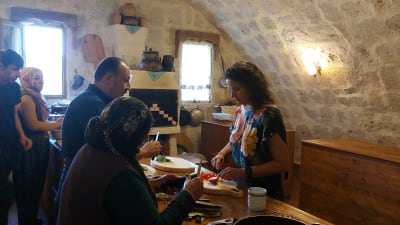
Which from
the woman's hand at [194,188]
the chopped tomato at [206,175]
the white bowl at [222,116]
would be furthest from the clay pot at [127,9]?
the woman's hand at [194,188]

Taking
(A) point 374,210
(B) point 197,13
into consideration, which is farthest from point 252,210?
(B) point 197,13

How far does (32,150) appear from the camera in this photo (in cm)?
292

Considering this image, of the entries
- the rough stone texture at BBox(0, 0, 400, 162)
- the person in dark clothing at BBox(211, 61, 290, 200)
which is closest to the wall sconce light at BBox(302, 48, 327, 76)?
the rough stone texture at BBox(0, 0, 400, 162)

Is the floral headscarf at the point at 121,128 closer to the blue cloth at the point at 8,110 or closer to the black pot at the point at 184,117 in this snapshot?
the blue cloth at the point at 8,110

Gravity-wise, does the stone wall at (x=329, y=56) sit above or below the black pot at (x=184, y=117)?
above

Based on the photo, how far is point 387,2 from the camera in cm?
291

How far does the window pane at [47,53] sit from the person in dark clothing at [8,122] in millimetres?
1303

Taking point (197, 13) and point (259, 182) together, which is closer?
point (259, 182)

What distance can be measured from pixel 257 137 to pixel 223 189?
329mm

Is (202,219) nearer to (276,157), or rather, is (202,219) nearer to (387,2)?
(276,157)

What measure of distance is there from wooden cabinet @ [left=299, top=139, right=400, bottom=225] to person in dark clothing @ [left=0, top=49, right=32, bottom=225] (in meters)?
2.45

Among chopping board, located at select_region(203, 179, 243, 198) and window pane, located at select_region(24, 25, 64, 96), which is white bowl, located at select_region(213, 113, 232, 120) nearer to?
window pane, located at select_region(24, 25, 64, 96)

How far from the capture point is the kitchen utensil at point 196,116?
4.98 meters

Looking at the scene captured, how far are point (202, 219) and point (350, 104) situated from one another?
3.11 meters
